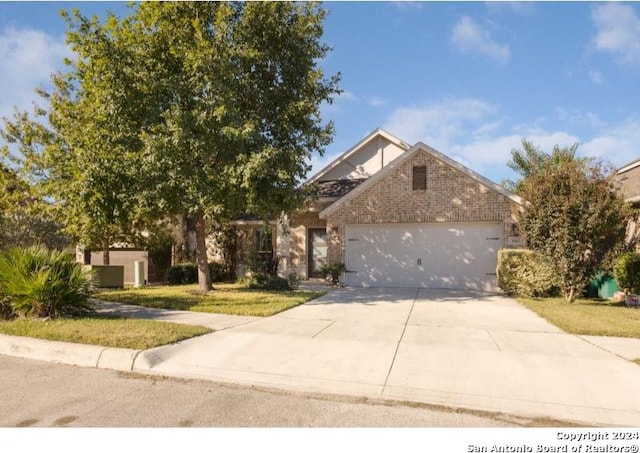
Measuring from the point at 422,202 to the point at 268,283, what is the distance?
6234mm

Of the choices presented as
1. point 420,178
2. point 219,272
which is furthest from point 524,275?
point 219,272

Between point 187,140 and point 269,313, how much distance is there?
4.96 metres

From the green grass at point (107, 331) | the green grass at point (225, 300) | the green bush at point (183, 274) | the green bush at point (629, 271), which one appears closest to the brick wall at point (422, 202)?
the green bush at point (629, 271)

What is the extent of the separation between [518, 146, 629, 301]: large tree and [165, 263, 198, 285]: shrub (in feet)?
41.9

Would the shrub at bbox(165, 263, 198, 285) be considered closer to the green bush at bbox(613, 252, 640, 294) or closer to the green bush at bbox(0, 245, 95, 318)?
the green bush at bbox(0, 245, 95, 318)

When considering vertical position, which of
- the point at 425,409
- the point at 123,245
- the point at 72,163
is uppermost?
the point at 72,163

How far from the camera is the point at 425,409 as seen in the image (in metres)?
4.52

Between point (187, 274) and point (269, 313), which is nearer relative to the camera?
point (269, 313)

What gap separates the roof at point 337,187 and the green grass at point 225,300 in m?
6.18

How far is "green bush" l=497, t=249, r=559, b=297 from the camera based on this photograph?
1284cm

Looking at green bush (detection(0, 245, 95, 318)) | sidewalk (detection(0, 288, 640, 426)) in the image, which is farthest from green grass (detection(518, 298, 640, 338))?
green bush (detection(0, 245, 95, 318))

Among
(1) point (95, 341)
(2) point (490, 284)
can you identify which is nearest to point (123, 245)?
(1) point (95, 341)

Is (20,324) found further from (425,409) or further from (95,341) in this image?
(425,409)

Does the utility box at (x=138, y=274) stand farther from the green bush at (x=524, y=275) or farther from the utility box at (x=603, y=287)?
the utility box at (x=603, y=287)
